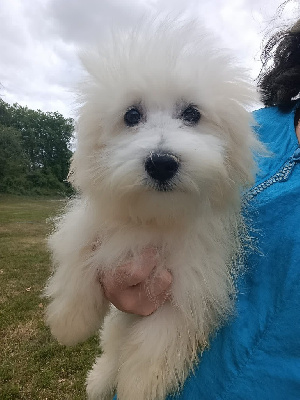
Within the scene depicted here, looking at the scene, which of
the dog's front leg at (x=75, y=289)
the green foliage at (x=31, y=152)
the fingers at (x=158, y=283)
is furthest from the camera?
the green foliage at (x=31, y=152)

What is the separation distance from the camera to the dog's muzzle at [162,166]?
1280mm

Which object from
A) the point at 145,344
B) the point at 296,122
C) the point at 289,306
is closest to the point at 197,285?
the point at 145,344

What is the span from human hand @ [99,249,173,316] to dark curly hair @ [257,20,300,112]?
0.83m

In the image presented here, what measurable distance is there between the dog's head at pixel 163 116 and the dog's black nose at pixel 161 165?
7 cm

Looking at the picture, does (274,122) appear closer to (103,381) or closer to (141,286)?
(141,286)

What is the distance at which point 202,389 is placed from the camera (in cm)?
129

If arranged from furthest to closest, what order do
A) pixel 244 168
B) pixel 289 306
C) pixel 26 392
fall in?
pixel 26 392
pixel 244 168
pixel 289 306

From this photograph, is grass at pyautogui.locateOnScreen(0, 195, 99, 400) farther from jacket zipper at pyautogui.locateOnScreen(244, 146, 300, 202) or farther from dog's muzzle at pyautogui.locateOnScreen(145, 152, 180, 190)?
jacket zipper at pyautogui.locateOnScreen(244, 146, 300, 202)

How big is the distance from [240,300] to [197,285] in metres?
0.19

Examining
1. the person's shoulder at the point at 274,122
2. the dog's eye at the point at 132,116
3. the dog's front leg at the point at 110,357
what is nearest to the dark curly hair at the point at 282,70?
the person's shoulder at the point at 274,122

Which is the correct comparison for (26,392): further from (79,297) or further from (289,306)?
(289,306)

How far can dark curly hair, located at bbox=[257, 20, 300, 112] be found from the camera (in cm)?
170

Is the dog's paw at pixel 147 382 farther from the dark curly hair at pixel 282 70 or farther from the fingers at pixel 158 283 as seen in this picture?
the dark curly hair at pixel 282 70

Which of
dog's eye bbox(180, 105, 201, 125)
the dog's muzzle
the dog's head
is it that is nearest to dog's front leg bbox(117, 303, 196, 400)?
the dog's head
